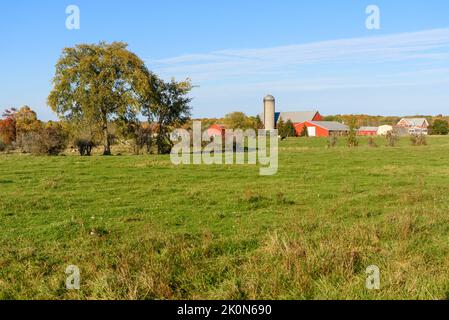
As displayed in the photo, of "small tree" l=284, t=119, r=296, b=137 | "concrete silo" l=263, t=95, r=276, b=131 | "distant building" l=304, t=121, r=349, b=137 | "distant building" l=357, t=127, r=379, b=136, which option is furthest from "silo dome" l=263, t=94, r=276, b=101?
"distant building" l=357, t=127, r=379, b=136

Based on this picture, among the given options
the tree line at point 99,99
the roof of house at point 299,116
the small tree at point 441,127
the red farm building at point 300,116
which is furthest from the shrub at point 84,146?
the small tree at point 441,127

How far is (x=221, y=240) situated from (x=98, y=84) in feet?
112

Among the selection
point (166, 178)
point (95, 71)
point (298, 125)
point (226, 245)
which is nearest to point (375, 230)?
point (226, 245)

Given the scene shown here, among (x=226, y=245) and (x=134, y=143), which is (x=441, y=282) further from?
(x=134, y=143)

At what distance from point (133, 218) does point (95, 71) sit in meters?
31.8

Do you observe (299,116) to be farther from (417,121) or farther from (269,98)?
(269,98)

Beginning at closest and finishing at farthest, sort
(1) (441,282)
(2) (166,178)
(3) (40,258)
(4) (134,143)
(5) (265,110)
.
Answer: (1) (441,282) → (3) (40,258) → (2) (166,178) → (4) (134,143) → (5) (265,110)

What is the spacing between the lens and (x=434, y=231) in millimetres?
8891

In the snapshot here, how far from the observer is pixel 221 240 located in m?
8.32

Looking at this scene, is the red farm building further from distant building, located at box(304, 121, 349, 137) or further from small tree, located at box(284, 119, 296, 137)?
small tree, located at box(284, 119, 296, 137)

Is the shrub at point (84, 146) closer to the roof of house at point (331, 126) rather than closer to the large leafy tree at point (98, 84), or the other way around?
the large leafy tree at point (98, 84)

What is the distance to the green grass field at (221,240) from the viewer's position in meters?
5.78
